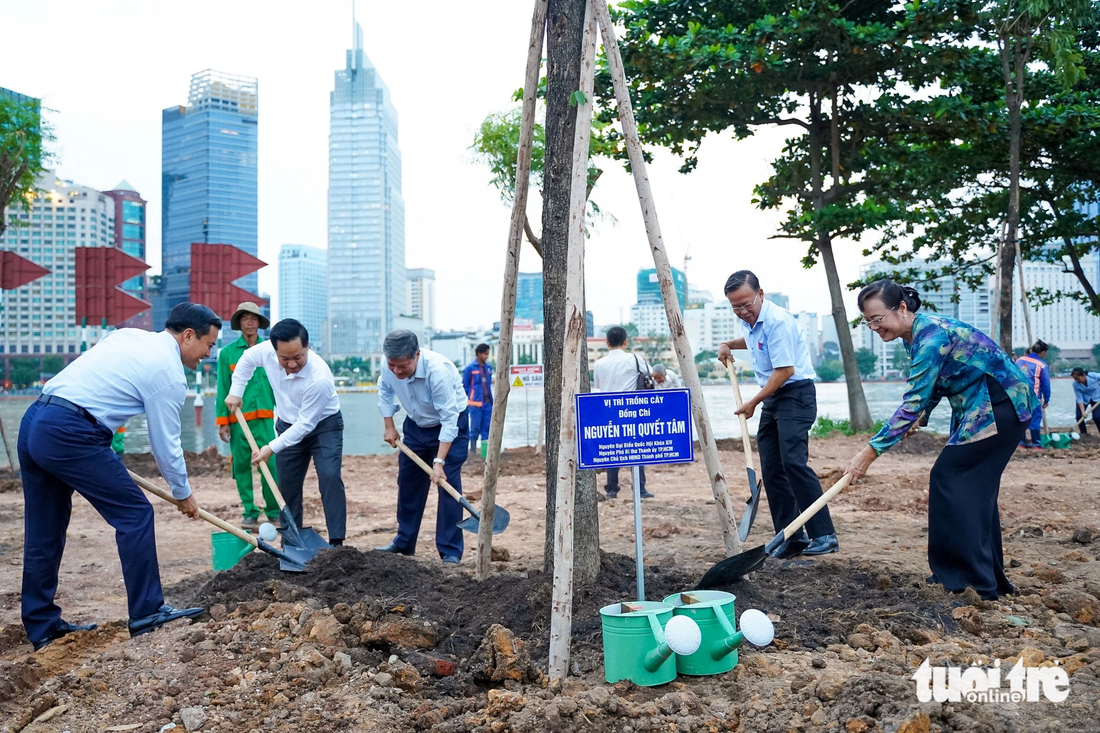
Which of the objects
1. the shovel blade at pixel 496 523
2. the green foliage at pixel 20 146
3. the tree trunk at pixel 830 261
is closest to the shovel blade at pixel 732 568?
the shovel blade at pixel 496 523

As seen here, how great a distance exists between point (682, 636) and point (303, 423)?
11.5 ft

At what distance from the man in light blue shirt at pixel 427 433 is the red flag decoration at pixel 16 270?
6907mm

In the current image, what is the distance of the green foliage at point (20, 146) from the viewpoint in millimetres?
11422

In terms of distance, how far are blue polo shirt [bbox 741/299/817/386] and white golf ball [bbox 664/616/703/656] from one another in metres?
2.54

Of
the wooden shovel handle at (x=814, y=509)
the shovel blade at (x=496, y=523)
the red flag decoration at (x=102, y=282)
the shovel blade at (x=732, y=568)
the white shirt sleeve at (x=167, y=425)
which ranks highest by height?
the red flag decoration at (x=102, y=282)

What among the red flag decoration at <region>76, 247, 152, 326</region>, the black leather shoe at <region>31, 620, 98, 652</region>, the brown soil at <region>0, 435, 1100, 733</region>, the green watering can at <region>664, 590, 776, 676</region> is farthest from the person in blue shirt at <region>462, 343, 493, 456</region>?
the green watering can at <region>664, 590, 776, 676</region>

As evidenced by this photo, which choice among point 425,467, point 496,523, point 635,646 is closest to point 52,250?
point 425,467

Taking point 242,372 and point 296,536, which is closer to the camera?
point 296,536

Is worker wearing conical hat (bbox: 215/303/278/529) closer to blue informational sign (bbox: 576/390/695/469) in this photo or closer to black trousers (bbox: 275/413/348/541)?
black trousers (bbox: 275/413/348/541)

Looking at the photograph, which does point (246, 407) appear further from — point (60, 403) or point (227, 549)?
point (60, 403)

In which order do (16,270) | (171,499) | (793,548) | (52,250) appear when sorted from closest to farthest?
(171,499) < (793,548) < (16,270) < (52,250)

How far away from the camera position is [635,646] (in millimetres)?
2857

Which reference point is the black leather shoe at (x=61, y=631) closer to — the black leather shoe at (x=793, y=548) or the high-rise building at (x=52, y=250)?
the black leather shoe at (x=793, y=548)

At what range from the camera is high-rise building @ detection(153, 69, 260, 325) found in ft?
354
